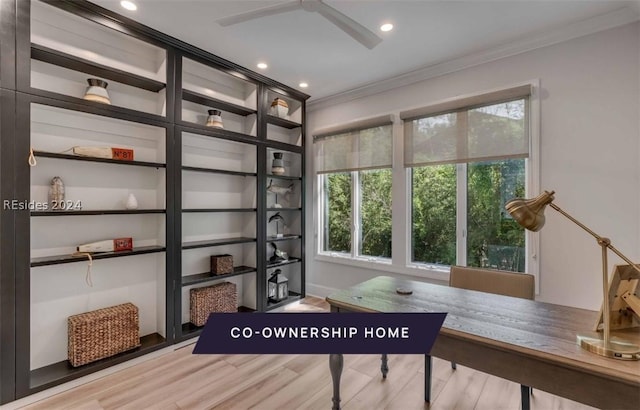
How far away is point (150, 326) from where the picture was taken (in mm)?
2654

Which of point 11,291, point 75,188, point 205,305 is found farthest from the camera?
point 205,305

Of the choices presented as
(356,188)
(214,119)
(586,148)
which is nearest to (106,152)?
(214,119)

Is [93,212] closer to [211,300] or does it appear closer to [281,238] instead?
[211,300]

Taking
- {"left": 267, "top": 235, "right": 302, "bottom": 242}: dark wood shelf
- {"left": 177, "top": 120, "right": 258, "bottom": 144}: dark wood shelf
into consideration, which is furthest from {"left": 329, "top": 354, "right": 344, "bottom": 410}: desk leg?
{"left": 177, "top": 120, "right": 258, "bottom": 144}: dark wood shelf

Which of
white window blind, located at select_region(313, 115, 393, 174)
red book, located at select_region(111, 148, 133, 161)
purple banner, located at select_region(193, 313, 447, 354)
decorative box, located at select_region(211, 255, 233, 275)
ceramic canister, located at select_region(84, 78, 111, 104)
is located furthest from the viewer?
white window blind, located at select_region(313, 115, 393, 174)

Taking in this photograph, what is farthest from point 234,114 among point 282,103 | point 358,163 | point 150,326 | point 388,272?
point 388,272

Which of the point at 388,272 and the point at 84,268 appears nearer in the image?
the point at 84,268

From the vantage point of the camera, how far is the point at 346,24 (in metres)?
1.77

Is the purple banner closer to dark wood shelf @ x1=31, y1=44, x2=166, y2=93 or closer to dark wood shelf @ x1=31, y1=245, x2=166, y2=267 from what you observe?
dark wood shelf @ x1=31, y1=245, x2=166, y2=267

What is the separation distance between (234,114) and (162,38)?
1.04m

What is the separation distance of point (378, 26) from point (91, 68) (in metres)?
2.23

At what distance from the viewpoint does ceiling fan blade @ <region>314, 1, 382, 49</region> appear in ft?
5.52

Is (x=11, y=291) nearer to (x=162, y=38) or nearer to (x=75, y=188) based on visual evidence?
(x=75, y=188)

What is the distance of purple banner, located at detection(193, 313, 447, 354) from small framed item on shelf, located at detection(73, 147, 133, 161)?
1.49 m
